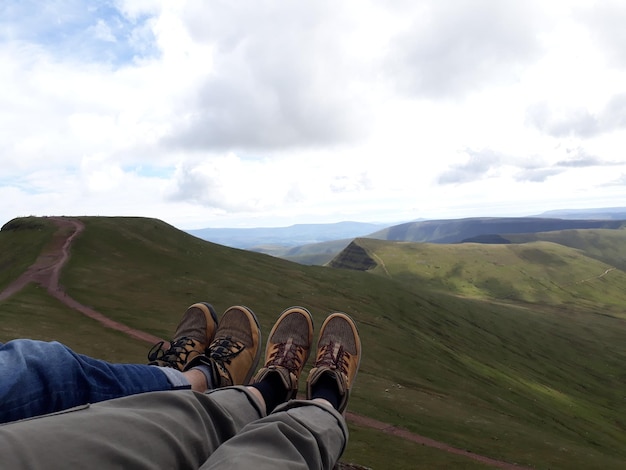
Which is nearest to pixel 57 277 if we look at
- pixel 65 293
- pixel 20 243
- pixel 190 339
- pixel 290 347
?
pixel 65 293

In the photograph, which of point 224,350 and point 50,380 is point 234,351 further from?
point 50,380

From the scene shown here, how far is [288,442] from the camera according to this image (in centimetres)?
408

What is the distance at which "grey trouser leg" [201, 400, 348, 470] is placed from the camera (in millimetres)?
3557

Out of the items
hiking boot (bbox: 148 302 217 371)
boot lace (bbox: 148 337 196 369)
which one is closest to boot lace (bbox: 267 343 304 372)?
hiking boot (bbox: 148 302 217 371)

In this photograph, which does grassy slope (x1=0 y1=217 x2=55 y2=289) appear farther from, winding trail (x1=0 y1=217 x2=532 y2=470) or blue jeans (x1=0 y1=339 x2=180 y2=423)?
blue jeans (x1=0 y1=339 x2=180 y2=423)

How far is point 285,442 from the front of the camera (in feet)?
13.3

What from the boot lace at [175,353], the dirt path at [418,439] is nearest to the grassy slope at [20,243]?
the dirt path at [418,439]

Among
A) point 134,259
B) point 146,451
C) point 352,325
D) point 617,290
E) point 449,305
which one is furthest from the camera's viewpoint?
point 617,290

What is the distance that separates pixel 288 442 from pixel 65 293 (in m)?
36.4

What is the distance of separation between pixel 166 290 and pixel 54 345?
39881 millimetres

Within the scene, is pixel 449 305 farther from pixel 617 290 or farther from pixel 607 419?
pixel 617 290

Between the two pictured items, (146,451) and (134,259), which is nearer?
(146,451)

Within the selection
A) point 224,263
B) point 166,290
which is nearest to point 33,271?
point 166,290

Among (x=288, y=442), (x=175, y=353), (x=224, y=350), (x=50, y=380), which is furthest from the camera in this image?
(x=224, y=350)
